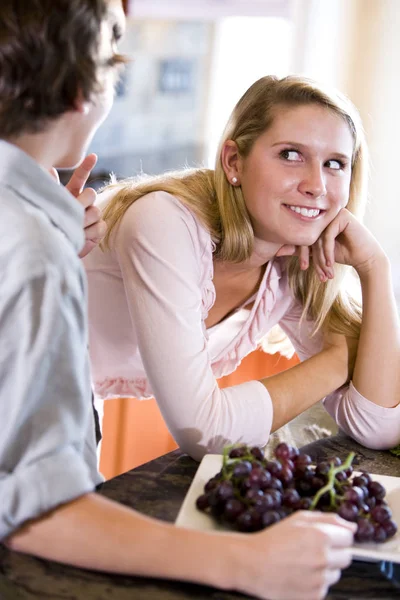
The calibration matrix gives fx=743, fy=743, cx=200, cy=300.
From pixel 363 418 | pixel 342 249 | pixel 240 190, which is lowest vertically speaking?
pixel 363 418

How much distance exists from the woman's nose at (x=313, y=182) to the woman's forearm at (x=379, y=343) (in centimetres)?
23

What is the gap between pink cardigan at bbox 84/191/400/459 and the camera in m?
1.22

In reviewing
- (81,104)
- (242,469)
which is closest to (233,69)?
(81,104)

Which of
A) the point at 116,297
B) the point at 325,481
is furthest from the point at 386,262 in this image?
the point at 325,481

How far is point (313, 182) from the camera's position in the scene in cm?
139

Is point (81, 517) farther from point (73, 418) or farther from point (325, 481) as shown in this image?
point (325, 481)

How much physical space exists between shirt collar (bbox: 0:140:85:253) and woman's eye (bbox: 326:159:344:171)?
75 centimetres

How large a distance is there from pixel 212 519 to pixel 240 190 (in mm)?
790

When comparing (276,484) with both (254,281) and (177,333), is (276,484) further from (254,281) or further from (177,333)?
(254,281)

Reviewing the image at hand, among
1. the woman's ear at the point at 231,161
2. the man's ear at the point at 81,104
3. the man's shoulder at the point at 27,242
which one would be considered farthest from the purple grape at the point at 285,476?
the woman's ear at the point at 231,161

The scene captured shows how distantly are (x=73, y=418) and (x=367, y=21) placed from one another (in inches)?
119

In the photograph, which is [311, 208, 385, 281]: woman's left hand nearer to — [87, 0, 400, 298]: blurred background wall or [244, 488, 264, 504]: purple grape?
[244, 488, 264, 504]: purple grape

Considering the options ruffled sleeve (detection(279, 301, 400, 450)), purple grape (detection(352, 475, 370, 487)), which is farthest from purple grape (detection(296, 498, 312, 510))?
ruffled sleeve (detection(279, 301, 400, 450))

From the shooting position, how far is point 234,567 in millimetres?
727
